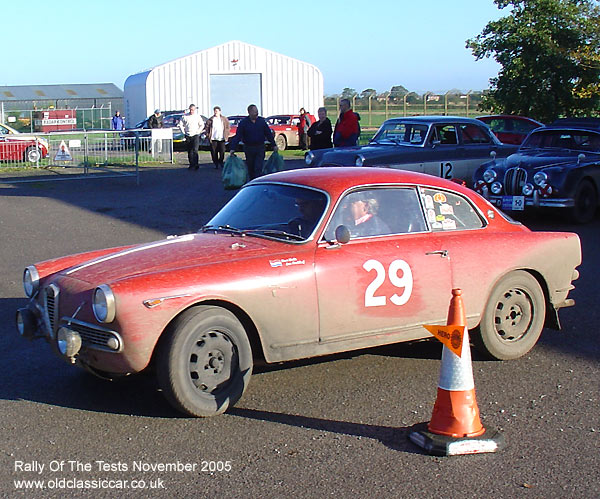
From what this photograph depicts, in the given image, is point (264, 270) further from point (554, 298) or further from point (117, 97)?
point (117, 97)

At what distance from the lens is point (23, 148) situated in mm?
23031

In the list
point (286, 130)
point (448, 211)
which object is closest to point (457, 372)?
point (448, 211)

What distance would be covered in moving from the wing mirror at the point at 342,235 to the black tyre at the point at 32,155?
19037 mm

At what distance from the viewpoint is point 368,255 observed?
5.94m

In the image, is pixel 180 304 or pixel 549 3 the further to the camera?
pixel 549 3

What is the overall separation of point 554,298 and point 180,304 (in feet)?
10.3

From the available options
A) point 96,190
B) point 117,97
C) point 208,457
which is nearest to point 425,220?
point 208,457

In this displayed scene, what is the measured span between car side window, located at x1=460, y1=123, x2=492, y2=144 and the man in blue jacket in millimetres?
3466

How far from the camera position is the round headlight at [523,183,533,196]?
13.2m

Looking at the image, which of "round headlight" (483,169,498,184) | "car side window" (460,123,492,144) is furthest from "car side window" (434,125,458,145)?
"round headlight" (483,169,498,184)

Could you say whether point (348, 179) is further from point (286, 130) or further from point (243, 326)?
point (286, 130)

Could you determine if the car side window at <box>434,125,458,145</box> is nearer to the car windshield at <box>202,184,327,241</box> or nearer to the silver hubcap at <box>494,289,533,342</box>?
the silver hubcap at <box>494,289,533,342</box>

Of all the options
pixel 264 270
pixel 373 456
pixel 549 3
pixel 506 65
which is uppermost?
pixel 549 3

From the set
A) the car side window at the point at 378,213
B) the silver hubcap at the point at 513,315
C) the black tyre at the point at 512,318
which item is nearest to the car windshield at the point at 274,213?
the car side window at the point at 378,213
